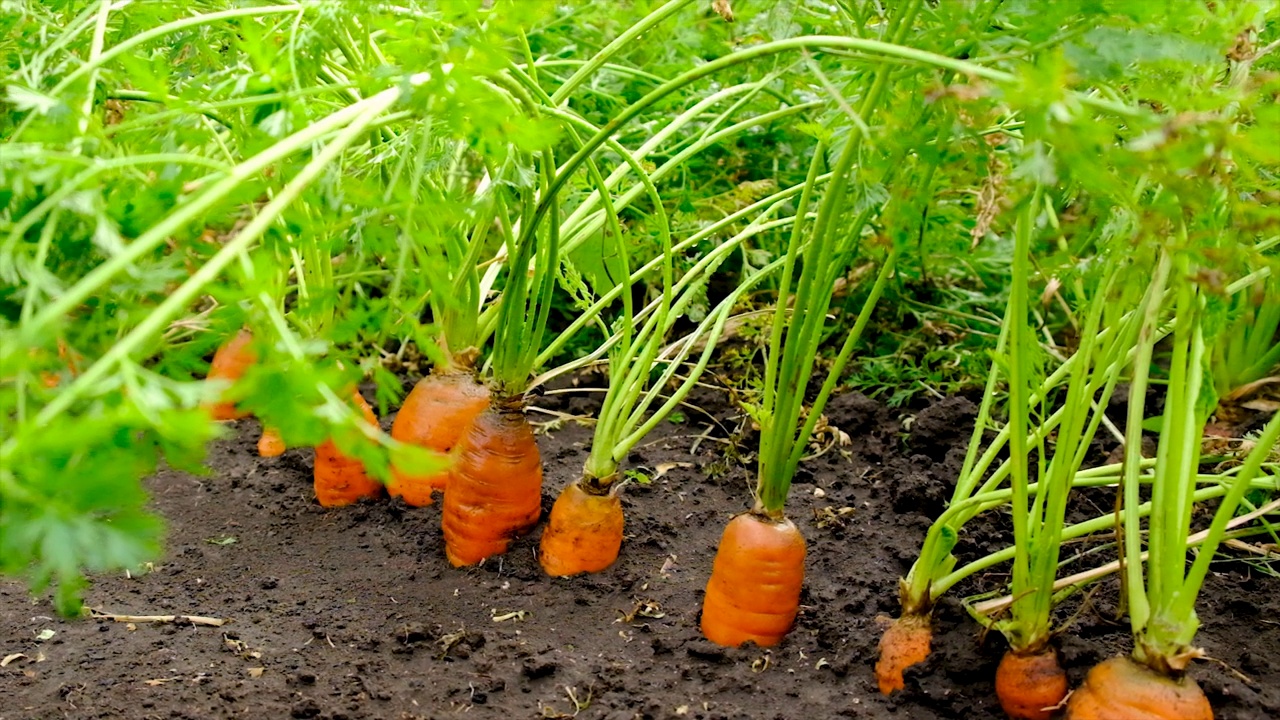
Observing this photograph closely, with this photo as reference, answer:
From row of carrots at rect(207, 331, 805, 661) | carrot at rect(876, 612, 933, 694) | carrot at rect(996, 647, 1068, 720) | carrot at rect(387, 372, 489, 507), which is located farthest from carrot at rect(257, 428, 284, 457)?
carrot at rect(996, 647, 1068, 720)

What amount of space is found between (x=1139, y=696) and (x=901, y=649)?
0.31 metres

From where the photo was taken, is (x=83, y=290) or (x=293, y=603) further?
(x=293, y=603)

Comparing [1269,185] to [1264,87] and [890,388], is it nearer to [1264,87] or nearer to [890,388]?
[1264,87]

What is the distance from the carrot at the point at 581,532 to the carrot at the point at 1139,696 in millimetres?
739

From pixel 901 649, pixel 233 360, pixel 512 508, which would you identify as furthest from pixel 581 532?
pixel 233 360

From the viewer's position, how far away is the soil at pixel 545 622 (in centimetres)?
135

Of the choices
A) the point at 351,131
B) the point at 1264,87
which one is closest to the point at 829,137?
the point at 1264,87

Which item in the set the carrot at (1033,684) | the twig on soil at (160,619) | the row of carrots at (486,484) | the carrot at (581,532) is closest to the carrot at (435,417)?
the row of carrots at (486,484)

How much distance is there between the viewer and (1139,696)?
115 centimetres

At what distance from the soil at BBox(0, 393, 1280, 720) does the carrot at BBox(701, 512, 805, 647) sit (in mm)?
33

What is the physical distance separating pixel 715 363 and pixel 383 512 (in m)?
0.80

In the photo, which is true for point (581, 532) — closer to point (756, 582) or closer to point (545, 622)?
point (545, 622)

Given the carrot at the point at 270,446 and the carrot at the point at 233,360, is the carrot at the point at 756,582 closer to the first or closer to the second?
the carrot at the point at 270,446

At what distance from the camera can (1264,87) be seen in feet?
3.42
